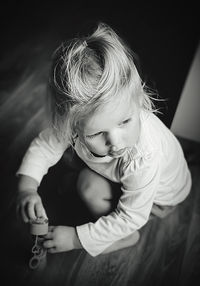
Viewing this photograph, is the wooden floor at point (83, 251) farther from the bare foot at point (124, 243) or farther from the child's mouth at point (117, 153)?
the child's mouth at point (117, 153)

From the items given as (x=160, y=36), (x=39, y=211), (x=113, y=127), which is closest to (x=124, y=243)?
(x=39, y=211)

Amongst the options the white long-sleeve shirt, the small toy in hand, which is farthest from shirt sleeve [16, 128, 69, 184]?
the small toy in hand

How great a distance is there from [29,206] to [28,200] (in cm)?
2

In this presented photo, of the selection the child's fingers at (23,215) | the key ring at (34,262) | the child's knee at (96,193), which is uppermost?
the child's knee at (96,193)

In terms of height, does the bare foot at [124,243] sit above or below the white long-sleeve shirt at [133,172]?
below

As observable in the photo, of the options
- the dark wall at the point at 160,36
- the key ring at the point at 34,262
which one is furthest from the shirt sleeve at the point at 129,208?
the dark wall at the point at 160,36

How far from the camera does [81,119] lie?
1.69 ft

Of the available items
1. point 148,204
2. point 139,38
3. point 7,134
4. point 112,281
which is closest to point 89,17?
point 139,38

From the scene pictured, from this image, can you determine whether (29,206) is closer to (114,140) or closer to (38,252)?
(38,252)

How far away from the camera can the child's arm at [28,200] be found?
666mm

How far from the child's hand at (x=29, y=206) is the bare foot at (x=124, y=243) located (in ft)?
0.51

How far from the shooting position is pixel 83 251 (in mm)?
698

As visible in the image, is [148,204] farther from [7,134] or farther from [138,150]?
[7,134]

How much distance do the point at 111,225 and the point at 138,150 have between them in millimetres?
157
